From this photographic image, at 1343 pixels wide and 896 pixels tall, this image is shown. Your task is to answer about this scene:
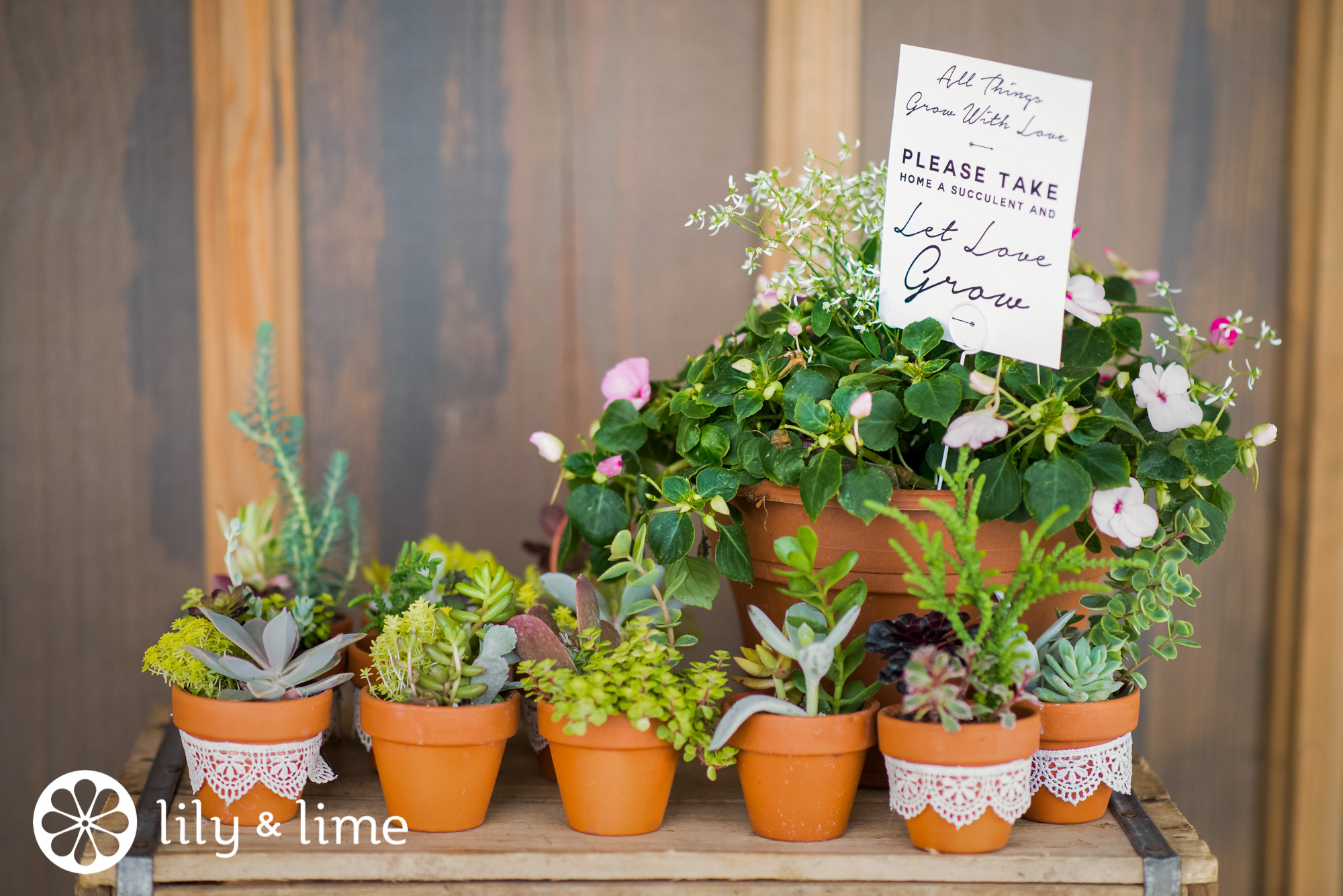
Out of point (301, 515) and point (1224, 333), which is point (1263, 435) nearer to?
point (1224, 333)

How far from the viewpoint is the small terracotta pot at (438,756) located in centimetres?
77

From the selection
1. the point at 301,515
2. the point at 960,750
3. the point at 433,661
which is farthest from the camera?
the point at 301,515

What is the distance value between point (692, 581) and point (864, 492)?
0.18 metres

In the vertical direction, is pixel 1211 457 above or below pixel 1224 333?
below

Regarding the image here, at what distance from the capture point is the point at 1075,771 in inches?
31.3

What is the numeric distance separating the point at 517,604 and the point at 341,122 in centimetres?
80

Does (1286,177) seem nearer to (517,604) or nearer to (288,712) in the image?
(517,604)

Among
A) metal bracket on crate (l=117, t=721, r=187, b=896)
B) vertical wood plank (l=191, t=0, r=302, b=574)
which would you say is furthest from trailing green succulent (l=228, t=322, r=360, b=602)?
metal bracket on crate (l=117, t=721, r=187, b=896)

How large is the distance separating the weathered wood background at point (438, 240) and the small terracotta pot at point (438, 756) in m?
0.60

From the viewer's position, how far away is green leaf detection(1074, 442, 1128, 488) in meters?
0.77

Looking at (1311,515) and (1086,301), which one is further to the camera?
(1311,515)

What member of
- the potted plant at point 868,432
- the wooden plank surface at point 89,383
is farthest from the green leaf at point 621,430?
the wooden plank surface at point 89,383

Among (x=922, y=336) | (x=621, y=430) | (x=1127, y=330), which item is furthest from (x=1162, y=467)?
(x=621, y=430)

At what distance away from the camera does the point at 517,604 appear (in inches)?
36.3
